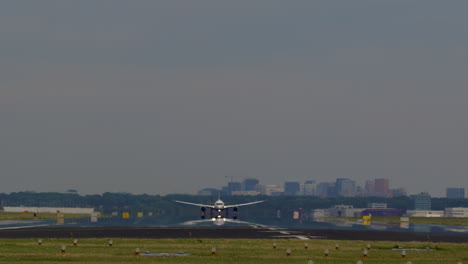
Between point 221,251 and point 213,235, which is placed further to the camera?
point 213,235

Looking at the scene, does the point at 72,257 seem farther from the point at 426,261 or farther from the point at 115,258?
the point at 426,261

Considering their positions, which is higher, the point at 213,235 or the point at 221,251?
the point at 213,235

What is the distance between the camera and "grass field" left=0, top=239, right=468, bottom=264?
64.2 metres

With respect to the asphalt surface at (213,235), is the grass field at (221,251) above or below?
below

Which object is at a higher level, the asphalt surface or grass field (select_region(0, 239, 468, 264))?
the asphalt surface

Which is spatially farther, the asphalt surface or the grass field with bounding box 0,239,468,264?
the asphalt surface

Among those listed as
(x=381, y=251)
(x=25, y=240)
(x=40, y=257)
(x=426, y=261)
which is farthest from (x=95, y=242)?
(x=426, y=261)

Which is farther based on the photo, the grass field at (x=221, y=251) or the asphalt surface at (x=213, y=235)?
the asphalt surface at (x=213, y=235)

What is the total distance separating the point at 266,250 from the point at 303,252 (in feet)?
11.4

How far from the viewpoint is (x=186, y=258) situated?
65625 mm

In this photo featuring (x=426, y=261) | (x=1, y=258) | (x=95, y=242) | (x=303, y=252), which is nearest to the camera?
(x=1, y=258)

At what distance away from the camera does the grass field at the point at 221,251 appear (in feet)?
211

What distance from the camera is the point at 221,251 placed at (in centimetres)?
7356

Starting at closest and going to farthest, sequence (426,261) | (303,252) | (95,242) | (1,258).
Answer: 1. (1,258)
2. (426,261)
3. (303,252)
4. (95,242)
